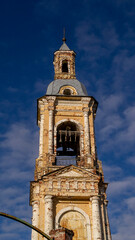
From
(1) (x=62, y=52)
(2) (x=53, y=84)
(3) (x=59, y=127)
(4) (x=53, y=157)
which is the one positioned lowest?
(4) (x=53, y=157)

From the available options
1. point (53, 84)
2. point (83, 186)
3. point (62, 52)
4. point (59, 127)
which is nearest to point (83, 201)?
point (83, 186)

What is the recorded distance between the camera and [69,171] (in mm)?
19828

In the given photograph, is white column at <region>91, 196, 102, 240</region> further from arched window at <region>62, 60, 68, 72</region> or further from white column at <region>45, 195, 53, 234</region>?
arched window at <region>62, 60, 68, 72</region>

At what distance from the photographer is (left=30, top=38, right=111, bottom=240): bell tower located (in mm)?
18375

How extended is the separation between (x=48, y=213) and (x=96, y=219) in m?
2.59

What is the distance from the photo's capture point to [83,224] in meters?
18.5

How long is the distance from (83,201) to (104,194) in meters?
1.48

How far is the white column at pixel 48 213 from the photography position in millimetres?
17655

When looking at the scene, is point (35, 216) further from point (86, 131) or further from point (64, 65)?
point (64, 65)

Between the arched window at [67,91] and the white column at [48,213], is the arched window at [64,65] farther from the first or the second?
the white column at [48,213]

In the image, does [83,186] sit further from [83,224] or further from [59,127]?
[59,127]

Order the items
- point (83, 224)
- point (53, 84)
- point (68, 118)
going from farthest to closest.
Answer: point (53, 84), point (68, 118), point (83, 224)

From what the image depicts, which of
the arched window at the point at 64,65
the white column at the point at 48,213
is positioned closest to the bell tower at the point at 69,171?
the white column at the point at 48,213

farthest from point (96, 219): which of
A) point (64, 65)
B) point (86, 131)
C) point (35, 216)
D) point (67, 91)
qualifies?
point (64, 65)
